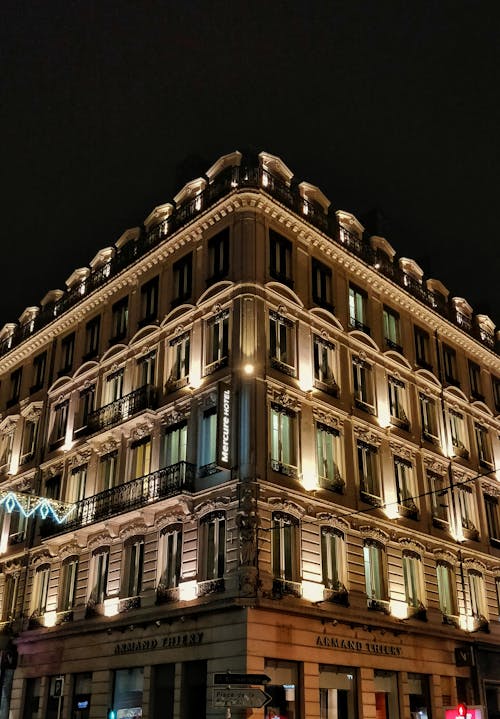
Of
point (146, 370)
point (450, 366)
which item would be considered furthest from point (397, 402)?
point (146, 370)

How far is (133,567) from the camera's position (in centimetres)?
2609

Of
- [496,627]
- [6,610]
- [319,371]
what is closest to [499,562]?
[496,627]

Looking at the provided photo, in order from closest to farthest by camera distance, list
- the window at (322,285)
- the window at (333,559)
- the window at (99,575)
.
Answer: the window at (333,559) < the window at (99,575) < the window at (322,285)

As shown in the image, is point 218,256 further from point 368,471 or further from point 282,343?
point 368,471

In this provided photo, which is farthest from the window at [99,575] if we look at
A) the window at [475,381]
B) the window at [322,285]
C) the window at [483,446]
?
the window at [475,381]

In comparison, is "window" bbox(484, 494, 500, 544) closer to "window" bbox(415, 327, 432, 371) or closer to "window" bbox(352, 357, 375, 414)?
"window" bbox(415, 327, 432, 371)

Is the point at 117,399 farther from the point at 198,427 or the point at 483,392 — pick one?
the point at 483,392

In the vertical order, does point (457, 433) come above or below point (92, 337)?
below

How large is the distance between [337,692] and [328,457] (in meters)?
7.50

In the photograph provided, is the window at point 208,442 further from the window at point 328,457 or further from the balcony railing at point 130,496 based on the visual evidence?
the window at point 328,457

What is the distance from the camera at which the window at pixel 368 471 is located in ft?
89.8

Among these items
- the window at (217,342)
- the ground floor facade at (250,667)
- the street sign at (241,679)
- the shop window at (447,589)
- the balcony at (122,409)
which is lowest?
the street sign at (241,679)

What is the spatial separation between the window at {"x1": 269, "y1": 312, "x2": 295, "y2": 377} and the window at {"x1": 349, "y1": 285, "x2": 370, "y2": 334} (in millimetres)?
4017

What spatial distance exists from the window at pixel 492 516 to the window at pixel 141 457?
15678 mm
